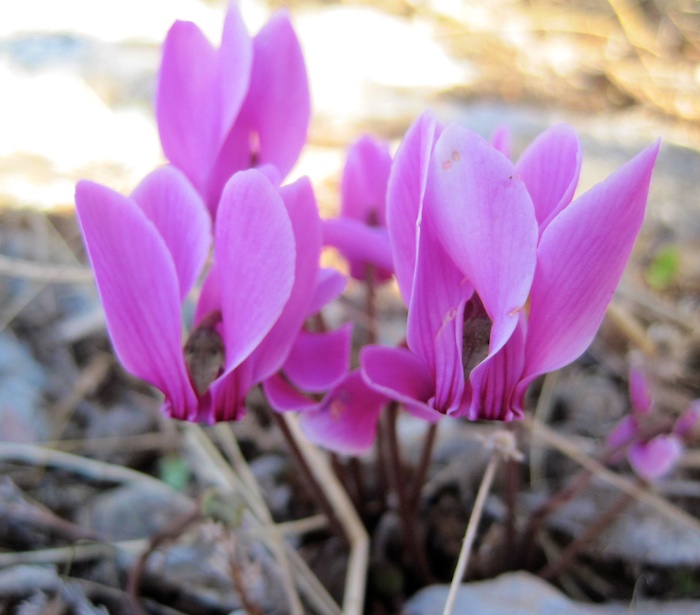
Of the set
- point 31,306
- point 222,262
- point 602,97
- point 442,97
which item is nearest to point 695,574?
point 222,262

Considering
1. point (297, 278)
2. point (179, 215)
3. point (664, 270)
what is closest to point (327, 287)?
point (297, 278)

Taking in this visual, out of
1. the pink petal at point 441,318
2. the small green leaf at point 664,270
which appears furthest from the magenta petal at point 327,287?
the small green leaf at point 664,270

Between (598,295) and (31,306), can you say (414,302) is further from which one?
(31,306)

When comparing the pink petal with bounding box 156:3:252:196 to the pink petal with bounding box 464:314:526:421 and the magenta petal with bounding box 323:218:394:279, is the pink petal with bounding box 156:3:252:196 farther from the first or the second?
the pink petal with bounding box 464:314:526:421

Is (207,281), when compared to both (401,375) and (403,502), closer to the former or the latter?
(401,375)

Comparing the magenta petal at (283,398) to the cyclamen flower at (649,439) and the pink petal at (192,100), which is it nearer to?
the pink petal at (192,100)
